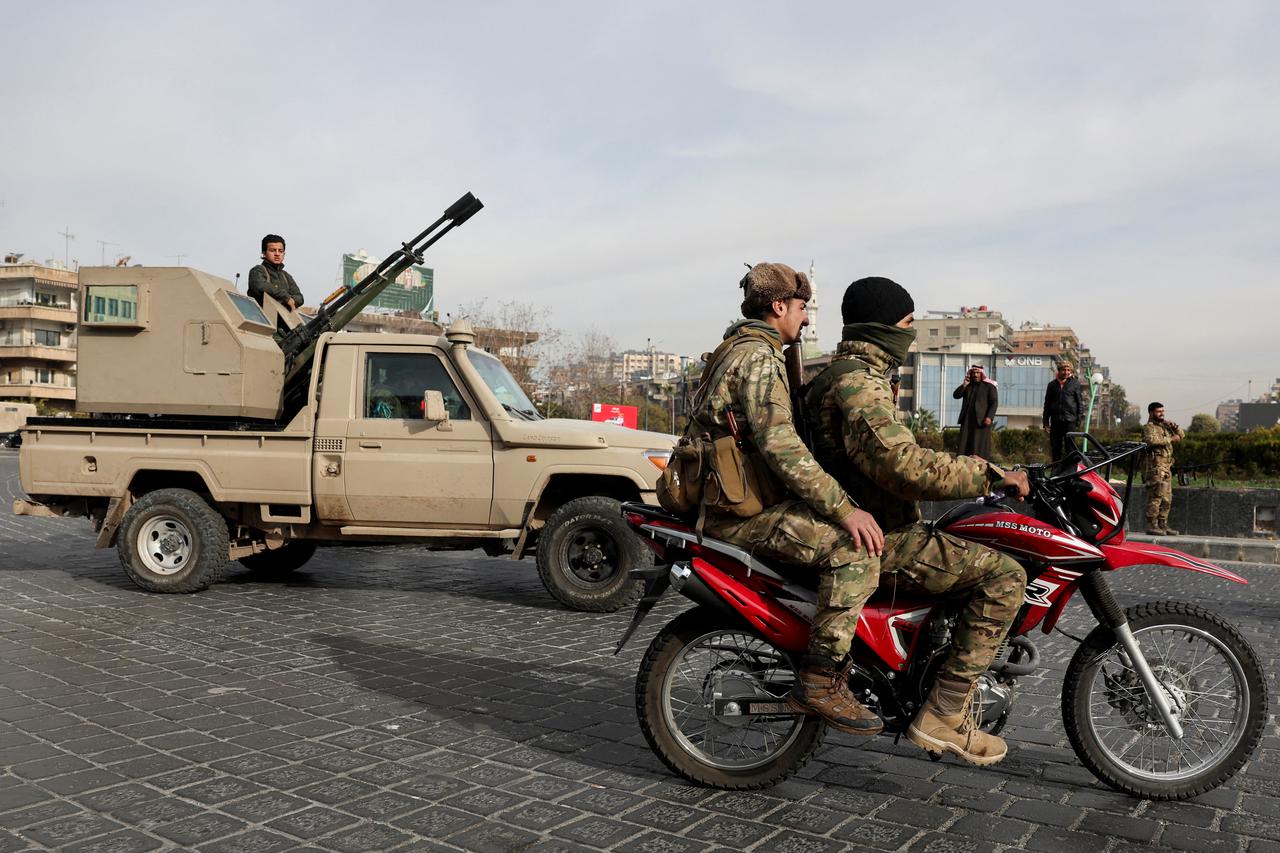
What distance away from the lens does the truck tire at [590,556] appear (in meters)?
7.64

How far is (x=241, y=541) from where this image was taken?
8.62m

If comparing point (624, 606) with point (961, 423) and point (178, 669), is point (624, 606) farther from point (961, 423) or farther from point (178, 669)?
point (961, 423)

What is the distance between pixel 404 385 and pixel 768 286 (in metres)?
4.90

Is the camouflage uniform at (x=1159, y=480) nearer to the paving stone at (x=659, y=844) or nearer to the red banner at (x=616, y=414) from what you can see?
the red banner at (x=616, y=414)

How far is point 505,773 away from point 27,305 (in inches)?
3512

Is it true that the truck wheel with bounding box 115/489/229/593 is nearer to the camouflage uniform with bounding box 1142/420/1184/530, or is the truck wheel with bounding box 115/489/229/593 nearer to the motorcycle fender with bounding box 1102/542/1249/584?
the motorcycle fender with bounding box 1102/542/1249/584

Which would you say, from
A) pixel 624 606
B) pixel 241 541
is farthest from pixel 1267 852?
pixel 241 541

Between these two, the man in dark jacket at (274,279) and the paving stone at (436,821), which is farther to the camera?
the man in dark jacket at (274,279)

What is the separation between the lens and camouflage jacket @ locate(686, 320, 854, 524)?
356 centimetres

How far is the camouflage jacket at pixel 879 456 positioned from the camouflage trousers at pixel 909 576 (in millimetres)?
198

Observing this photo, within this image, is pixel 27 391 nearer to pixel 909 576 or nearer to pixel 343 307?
pixel 343 307

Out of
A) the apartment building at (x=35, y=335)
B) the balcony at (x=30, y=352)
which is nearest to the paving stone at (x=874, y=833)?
the apartment building at (x=35, y=335)

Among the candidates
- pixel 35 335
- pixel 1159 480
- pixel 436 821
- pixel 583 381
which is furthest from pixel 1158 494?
pixel 35 335

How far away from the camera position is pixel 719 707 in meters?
3.91
